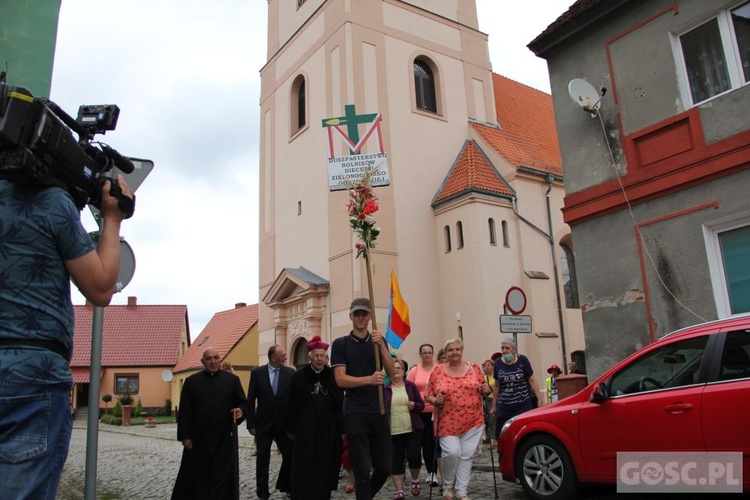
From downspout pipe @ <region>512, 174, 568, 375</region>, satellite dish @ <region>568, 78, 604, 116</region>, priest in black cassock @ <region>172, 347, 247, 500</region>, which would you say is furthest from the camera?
downspout pipe @ <region>512, 174, 568, 375</region>

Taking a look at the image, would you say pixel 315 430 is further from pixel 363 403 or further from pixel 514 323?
pixel 514 323

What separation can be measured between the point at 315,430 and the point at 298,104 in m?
21.6

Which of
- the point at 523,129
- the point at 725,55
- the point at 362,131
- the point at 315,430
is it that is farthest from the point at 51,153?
the point at 523,129

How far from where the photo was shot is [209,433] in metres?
7.54

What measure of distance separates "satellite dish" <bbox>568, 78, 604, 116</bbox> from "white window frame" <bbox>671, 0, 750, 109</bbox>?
1.34 meters

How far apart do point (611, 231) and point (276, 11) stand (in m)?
22.4

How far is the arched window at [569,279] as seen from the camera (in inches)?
936

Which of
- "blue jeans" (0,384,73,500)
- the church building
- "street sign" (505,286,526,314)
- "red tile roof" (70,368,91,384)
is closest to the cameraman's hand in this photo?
"blue jeans" (0,384,73,500)

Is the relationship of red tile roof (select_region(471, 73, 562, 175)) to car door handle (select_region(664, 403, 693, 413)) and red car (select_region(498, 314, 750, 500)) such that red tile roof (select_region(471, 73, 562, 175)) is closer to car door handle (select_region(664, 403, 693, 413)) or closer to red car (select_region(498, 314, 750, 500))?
red car (select_region(498, 314, 750, 500))

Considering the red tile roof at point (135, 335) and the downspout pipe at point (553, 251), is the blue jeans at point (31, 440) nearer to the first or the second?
the downspout pipe at point (553, 251)

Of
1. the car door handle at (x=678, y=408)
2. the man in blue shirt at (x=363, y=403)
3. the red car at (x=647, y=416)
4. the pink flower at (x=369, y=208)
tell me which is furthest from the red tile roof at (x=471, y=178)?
the car door handle at (x=678, y=408)

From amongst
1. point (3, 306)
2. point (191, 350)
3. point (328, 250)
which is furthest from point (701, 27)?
point (191, 350)

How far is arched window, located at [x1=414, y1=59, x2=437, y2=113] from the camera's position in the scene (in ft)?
81.5

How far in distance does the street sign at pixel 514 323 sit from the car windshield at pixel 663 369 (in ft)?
12.8
